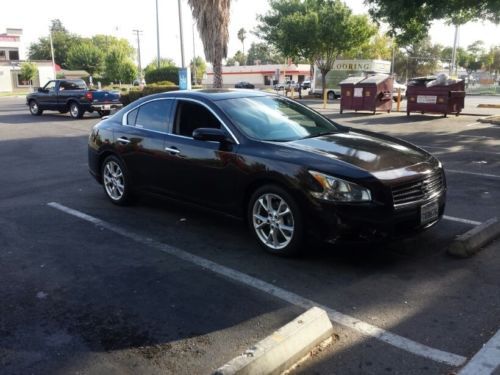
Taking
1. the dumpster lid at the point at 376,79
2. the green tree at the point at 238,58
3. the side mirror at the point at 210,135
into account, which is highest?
Answer: the green tree at the point at 238,58

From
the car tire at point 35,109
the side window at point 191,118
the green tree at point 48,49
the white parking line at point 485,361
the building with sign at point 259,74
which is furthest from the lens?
the green tree at point 48,49

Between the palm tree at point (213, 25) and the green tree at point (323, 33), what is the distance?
15185 mm

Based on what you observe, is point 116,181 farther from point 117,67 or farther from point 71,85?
point 117,67

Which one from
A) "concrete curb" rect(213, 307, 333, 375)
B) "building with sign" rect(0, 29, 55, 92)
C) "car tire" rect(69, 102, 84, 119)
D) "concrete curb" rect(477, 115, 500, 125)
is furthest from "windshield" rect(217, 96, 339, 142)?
"building with sign" rect(0, 29, 55, 92)

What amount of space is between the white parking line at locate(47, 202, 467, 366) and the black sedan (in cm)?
58

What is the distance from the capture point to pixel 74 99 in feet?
68.2

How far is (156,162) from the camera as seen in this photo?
5926mm

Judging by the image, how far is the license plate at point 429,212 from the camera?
179 inches

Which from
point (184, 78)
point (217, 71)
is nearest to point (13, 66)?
point (184, 78)

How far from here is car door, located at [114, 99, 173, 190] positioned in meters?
5.93

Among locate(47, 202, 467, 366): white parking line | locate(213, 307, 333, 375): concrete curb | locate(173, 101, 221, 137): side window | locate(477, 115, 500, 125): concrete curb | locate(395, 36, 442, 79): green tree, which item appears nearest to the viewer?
locate(213, 307, 333, 375): concrete curb

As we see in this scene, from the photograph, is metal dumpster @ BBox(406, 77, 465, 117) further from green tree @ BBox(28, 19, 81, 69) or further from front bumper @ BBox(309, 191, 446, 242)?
green tree @ BBox(28, 19, 81, 69)

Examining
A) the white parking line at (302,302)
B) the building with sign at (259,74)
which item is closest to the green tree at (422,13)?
the white parking line at (302,302)

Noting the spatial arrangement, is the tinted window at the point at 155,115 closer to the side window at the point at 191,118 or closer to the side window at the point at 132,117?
the side window at the point at 132,117
